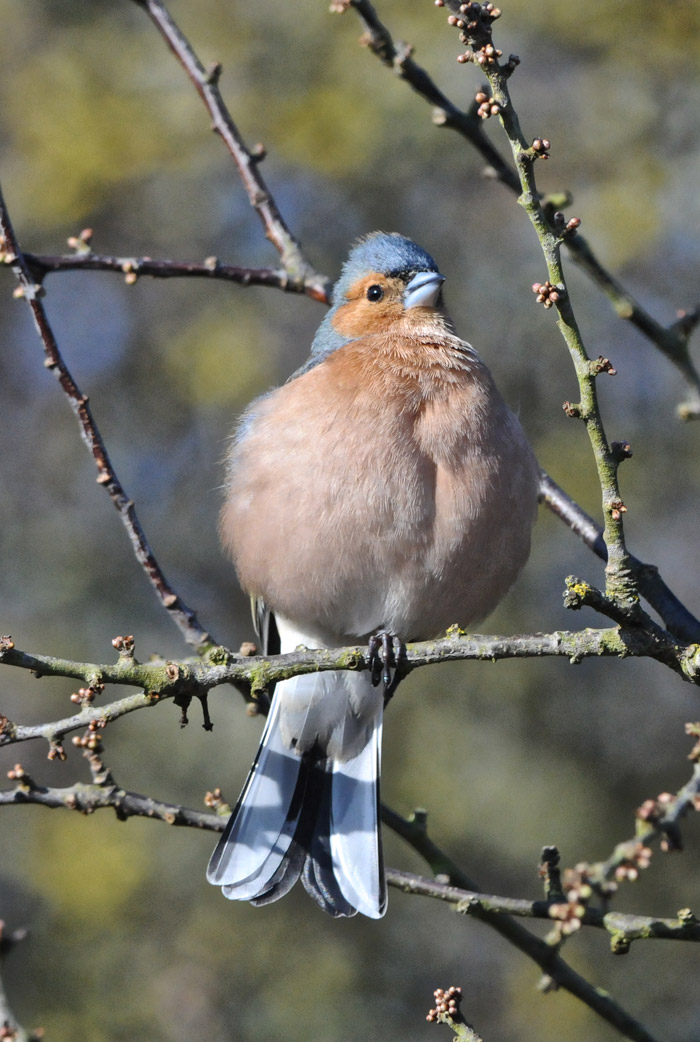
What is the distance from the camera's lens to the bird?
4438mm

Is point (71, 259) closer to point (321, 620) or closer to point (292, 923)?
point (321, 620)

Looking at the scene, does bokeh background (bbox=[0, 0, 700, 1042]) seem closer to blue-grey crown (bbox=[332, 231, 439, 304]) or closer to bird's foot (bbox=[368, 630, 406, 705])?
blue-grey crown (bbox=[332, 231, 439, 304])

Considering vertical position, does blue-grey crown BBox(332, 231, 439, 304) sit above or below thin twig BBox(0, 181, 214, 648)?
above

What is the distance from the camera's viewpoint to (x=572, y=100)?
8.73 metres

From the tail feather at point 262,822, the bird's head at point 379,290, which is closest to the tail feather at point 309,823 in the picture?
the tail feather at point 262,822

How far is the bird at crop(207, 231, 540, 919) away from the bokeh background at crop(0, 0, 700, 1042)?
2.95 metres

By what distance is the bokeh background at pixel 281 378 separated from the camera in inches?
297

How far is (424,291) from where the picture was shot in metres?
5.30

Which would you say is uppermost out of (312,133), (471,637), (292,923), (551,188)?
(312,133)

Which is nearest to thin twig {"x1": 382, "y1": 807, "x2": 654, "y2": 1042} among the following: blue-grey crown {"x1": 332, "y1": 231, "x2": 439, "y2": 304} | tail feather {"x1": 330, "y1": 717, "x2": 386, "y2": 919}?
tail feather {"x1": 330, "y1": 717, "x2": 386, "y2": 919}

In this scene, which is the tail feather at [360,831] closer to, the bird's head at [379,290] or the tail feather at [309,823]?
the tail feather at [309,823]

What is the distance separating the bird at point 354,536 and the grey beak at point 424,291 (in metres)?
0.11

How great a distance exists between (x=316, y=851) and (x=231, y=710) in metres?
3.85

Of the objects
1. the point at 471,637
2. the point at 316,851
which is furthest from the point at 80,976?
the point at 471,637
